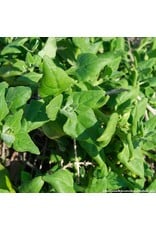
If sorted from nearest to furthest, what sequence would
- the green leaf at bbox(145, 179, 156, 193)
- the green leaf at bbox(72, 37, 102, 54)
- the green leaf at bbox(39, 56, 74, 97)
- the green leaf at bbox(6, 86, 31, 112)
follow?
the green leaf at bbox(39, 56, 74, 97)
the green leaf at bbox(6, 86, 31, 112)
the green leaf at bbox(145, 179, 156, 193)
the green leaf at bbox(72, 37, 102, 54)

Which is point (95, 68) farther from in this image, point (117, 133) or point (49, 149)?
point (49, 149)

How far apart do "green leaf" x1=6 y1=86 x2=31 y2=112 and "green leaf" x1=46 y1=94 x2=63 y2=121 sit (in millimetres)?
90

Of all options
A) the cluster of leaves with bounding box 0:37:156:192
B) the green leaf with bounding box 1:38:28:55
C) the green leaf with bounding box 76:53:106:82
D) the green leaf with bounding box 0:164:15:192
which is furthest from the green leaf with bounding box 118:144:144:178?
the green leaf with bounding box 1:38:28:55

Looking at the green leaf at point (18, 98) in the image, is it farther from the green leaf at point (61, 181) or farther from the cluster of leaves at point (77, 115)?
the green leaf at point (61, 181)

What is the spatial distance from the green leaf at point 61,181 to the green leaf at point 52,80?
23 cm

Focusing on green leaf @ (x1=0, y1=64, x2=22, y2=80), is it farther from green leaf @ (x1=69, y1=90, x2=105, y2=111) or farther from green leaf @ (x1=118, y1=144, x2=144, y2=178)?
green leaf @ (x1=118, y1=144, x2=144, y2=178)

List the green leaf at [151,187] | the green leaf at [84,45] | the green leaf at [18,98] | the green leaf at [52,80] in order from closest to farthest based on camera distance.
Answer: the green leaf at [52,80] < the green leaf at [18,98] < the green leaf at [151,187] < the green leaf at [84,45]

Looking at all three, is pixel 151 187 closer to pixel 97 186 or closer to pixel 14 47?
pixel 97 186

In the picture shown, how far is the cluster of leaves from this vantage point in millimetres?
1269

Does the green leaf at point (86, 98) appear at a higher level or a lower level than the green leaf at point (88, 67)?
lower

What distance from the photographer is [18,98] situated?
1.30 meters

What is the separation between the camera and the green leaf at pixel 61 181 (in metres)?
1.28

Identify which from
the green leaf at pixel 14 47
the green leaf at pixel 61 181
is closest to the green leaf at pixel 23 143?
the green leaf at pixel 61 181

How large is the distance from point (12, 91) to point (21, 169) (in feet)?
1.12
